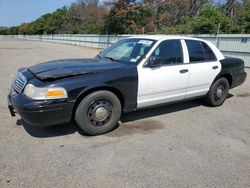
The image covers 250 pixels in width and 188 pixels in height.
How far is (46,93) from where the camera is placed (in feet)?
11.6

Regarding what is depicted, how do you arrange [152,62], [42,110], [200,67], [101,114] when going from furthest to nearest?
[200,67] → [152,62] → [101,114] → [42,110]

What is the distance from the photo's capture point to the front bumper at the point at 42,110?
352 centimetres

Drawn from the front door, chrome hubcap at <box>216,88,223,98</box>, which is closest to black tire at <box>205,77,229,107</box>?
chrome hubcap at <box>216,88,223,98</box>

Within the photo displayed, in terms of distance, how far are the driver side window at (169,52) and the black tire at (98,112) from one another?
47.5 inches

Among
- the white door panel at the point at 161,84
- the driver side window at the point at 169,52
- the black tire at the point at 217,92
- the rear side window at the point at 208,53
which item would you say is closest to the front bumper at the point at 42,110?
the white door panel at the point at 161,84

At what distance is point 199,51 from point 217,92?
3.79 feet

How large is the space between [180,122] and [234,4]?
29240 millimetres

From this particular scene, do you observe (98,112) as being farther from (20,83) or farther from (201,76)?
(201,76)

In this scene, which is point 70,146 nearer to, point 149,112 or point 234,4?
point 149,112

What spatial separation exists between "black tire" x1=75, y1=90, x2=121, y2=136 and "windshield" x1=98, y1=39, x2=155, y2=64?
0.85 metres

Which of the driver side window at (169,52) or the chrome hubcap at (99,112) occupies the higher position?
the driver side window at (169,52)

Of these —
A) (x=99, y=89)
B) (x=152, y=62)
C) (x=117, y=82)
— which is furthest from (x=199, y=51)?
(x=99, y=89)

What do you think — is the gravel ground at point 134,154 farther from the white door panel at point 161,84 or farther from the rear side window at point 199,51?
the rear side window at point 199,51

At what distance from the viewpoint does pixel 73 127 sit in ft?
14.3
